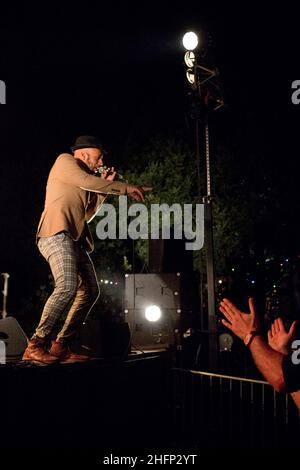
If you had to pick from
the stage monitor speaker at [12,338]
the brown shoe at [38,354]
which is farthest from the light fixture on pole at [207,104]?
the brown shoe at [38,354]

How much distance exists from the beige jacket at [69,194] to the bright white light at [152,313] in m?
4.18

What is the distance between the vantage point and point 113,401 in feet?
12.6

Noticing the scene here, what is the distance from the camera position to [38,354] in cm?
364

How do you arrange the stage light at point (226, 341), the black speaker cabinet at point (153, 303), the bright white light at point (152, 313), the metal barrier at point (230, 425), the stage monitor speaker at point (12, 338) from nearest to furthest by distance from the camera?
the stage monitor speaker at point (12, 338) < the metal barrier at point (230, 425) < the bright white light at point (152, 313) < the black speaker cabinet at point (153, 303) < the stage light at point (226, 341)

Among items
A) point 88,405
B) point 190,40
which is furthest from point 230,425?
point 190,40

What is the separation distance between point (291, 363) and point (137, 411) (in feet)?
6.64

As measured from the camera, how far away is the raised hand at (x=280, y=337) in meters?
2.55

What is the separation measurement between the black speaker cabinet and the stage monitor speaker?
4.09 m

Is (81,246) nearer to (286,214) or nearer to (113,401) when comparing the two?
(113,401)

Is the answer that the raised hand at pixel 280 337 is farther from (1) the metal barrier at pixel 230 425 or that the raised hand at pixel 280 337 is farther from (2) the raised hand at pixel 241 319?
(1) the metal barrier at pixel 230 425

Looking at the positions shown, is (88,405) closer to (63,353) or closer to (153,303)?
(63,353)

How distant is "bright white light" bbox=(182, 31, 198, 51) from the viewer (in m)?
7.52

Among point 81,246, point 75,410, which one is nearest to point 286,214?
point 81,246

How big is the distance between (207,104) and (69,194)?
464 centimetres
